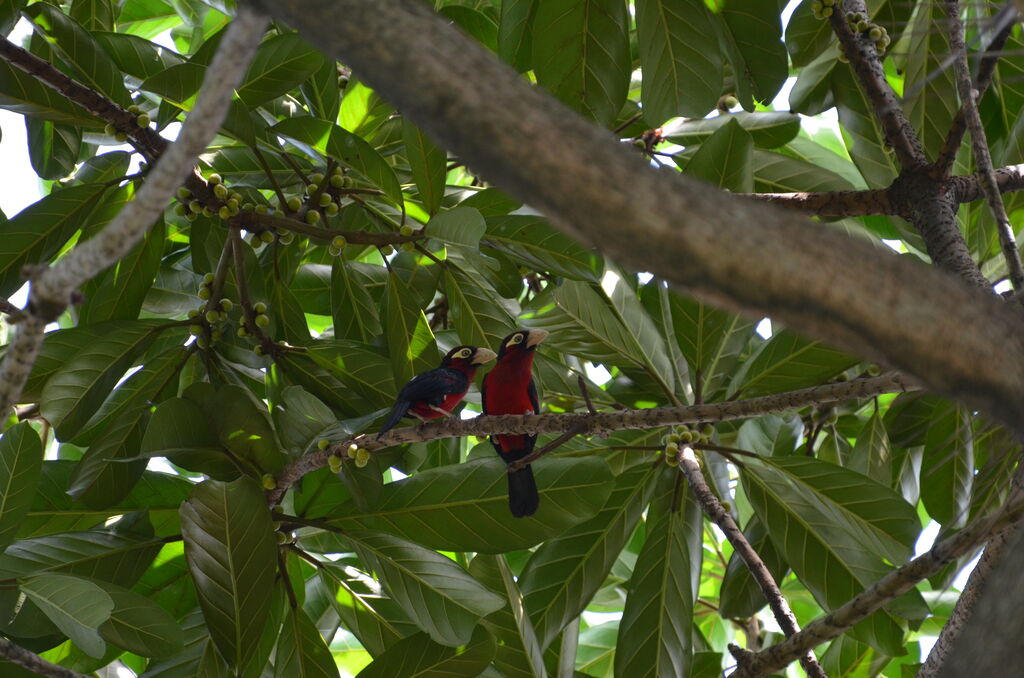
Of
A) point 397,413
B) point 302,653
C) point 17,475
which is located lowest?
point 302,653

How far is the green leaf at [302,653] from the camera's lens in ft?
8.71

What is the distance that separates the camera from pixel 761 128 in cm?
354

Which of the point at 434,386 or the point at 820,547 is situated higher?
the point at 434,386

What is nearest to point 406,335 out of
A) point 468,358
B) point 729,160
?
point 468,358

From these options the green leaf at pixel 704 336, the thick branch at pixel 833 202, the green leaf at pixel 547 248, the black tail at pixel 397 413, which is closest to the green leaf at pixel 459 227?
the green leaf at pixel 547 248

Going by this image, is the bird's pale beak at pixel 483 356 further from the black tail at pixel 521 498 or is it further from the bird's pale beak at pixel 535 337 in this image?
the black tail at pixel 521 498

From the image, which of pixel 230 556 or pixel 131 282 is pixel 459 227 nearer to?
pixel 230 556

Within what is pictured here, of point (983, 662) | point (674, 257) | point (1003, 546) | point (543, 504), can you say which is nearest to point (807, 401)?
point (1003, 546)

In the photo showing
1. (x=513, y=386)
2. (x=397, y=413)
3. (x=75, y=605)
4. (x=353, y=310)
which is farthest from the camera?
(x=353, y=310)

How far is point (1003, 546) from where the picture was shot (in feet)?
4.85

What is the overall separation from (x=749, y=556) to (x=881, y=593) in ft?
2.86

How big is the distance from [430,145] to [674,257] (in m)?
2.01

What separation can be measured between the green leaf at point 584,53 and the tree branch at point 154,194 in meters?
1.80

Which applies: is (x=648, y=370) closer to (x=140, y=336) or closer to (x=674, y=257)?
(x=140, y=336)
